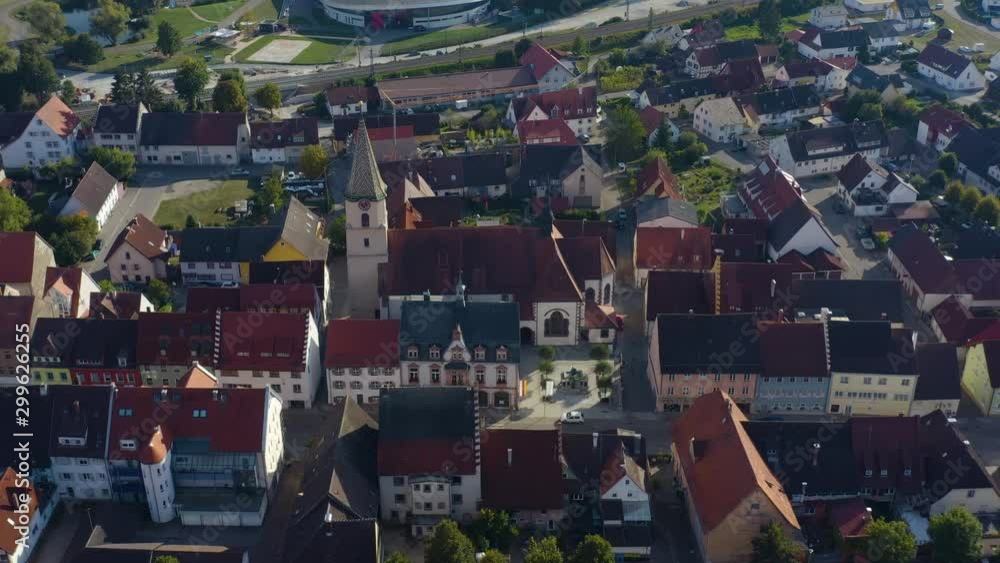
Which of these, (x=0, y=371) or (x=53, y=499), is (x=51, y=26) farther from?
(x=53, y=499)

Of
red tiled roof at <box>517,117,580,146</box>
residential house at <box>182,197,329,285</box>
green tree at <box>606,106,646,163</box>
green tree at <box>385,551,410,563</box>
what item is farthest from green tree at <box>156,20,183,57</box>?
green tree at <box>385,551,410,563</box>

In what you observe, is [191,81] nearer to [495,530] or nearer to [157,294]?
[157,294]

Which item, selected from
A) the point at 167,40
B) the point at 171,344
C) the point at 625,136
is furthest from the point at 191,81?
the point at 171,344

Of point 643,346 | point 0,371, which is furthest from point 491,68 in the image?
point 0,371

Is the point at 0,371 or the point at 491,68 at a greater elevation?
the point at 0,371

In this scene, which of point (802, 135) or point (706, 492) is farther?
point (802, 135)

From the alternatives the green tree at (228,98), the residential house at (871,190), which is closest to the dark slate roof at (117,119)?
the green tree at (228,98)

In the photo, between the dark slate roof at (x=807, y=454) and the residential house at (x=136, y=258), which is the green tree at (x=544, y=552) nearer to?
the dark slate roof at (x=807, y=454)
